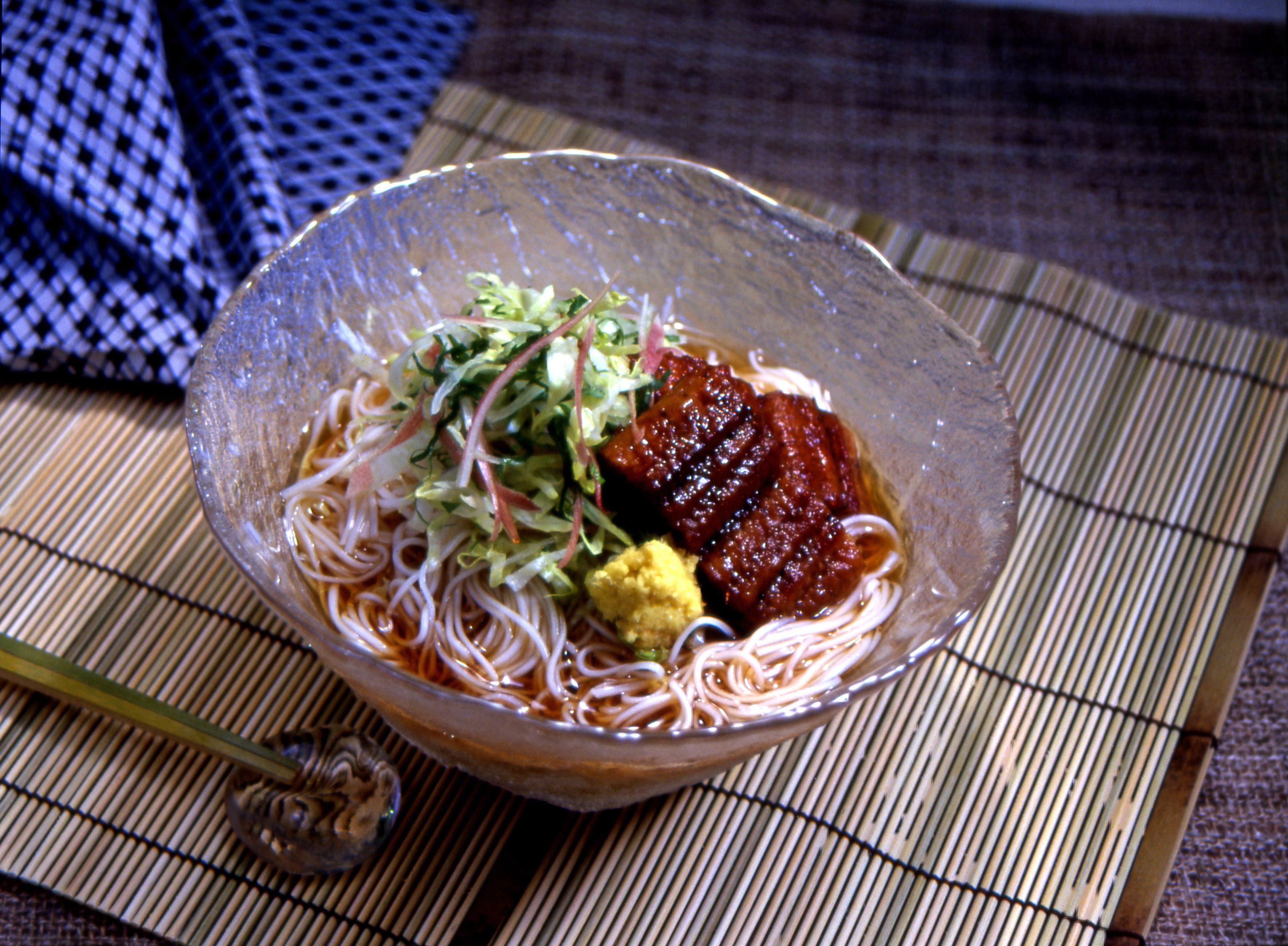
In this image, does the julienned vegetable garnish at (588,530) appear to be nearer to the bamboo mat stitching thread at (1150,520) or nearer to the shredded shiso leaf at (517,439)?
the shredded shiso leaf at (517,439)

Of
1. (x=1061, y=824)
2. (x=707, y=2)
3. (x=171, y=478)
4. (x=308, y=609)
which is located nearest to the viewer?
(x=308, y=609)

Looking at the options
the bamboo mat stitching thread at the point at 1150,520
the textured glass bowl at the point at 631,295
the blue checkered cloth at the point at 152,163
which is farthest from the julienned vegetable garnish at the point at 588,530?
the blue checkered cloth at the point at 152,163

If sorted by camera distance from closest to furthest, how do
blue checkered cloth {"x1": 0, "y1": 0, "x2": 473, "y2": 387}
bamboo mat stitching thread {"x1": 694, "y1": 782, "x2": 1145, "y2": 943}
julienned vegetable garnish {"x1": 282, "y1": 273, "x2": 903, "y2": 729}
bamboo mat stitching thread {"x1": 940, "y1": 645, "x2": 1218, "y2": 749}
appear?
julienned vegetable garnish {"x1": 282, "y1": 273, "x2": 903, "y2": 729}, bamboo mat stitching thread {"x1": 694, "y1": 782, "x2": 1145, "y2": 943}, bamboo mat stitching thread {"x1": 940, "y1": 645, "x2": 1218, "y2": 749}, blue checkered cloth {"x1": 0, "y1": 0, "x2": 473, "y2": 387}

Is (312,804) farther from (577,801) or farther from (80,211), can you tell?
(80,211)

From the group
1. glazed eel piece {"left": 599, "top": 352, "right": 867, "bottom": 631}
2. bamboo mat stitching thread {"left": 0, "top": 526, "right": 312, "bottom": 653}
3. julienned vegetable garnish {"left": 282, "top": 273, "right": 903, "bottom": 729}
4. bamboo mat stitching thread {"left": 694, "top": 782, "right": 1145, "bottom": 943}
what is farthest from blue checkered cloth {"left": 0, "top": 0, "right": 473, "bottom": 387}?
bamboo mat stitching thread {"left": 694, "top": 782, "right": 1145, "bottom": 943}

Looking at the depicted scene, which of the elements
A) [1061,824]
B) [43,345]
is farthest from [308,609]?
[1061,824]

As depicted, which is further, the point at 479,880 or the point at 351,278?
the point at 351,278

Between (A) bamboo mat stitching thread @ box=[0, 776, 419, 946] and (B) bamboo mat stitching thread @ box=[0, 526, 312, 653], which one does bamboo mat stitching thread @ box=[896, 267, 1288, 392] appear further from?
(A) bamboo mat stitching thread @ box=[0, 776, 419, 946]
